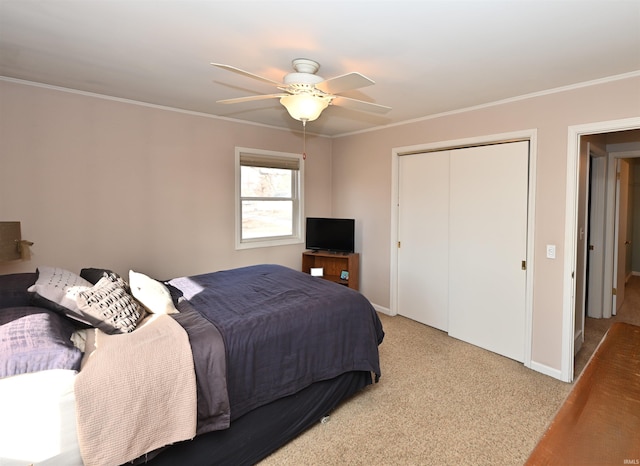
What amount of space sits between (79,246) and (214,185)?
145 centimetres

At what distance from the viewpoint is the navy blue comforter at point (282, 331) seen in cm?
191

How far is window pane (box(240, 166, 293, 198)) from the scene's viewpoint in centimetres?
424

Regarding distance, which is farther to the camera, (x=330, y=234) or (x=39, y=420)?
(x=330, y=234)

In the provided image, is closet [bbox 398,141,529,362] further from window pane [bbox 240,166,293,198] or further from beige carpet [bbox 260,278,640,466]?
window pane [bbox 240,166,293,198]

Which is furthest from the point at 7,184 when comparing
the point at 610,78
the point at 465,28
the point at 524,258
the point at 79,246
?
the point at 610,78

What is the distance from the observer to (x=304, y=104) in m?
2.20

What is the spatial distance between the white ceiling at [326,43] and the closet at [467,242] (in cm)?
79

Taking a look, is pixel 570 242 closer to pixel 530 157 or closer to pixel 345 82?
pixel 530 157

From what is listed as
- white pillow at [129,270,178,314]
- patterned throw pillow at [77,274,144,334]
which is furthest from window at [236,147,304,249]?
patterned throw pillow at [77,274,144,334]

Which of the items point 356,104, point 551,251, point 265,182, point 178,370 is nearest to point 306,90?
point 356,104

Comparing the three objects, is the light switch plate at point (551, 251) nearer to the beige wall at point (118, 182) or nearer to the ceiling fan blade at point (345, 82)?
the ceiling fan blade at point (345, 82)

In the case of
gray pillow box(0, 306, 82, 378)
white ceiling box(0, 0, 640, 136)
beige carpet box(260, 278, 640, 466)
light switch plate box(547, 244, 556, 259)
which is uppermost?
white ceiling box(0, 0, 640, 136)

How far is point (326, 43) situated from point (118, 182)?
2.44 metres

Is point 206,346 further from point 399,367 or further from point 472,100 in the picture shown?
Answer: point 472,100
